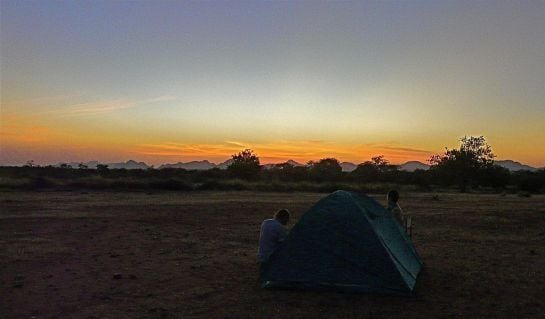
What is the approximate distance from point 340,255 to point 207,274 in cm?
304

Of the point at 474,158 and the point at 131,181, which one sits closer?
the point at 131,181

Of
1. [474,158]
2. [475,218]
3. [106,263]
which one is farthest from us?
[474,158]

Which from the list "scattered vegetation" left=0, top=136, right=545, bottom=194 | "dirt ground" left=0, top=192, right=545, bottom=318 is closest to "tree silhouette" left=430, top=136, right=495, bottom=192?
"scattered vegetation" left=0, top=136, right=545, bottom=194

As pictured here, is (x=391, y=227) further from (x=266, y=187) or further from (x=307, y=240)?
(x=266, y=187)

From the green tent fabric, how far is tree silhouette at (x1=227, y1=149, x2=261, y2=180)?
227ft

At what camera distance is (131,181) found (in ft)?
157

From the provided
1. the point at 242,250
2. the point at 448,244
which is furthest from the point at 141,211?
the point at 448,244

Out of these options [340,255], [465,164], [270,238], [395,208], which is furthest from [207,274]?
[465,164]

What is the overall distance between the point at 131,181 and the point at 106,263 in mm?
36660

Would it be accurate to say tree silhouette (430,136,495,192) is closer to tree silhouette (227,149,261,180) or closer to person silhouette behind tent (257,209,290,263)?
tree silhouette (227,149,261,180)

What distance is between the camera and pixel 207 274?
36.2 ft

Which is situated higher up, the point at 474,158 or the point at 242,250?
the point at 474,158

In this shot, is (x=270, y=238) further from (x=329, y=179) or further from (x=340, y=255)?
(x=329, y=179)

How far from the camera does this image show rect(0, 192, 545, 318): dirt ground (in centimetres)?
834
